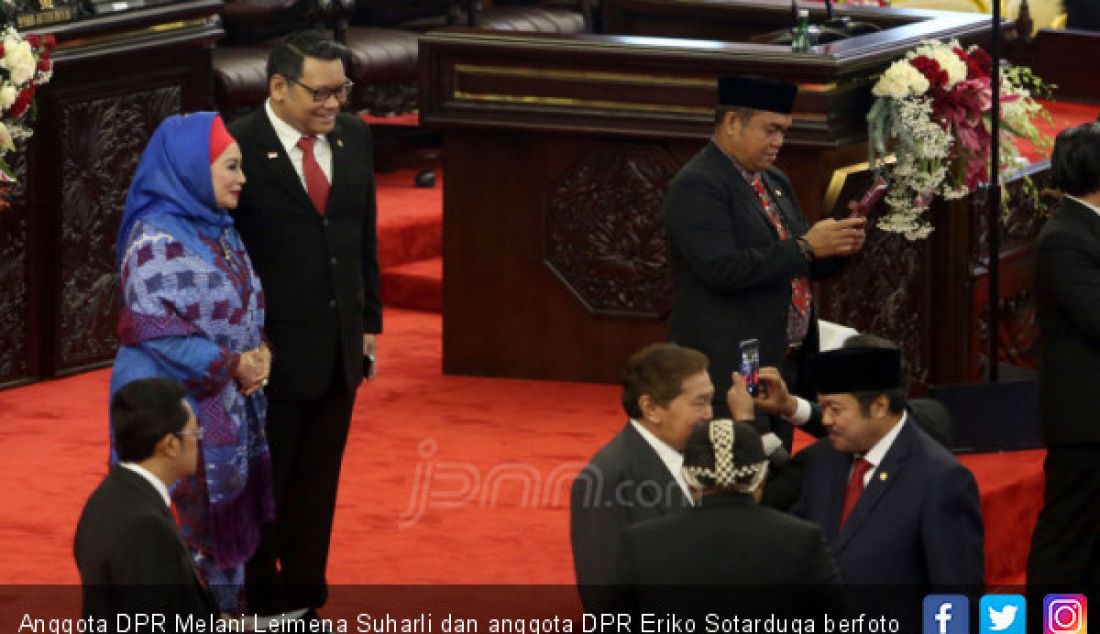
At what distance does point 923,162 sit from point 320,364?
9.31 feet

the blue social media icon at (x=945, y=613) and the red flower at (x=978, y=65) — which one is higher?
the red flower at (x=978, y=65)

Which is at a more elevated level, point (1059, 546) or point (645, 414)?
point (645, 414)

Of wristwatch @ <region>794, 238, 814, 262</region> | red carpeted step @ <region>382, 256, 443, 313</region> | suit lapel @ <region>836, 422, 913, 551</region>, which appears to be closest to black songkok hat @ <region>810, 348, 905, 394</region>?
suit lapel @ <region>836, 422, 913, 551</region>

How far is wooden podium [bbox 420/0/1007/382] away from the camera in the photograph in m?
8.59

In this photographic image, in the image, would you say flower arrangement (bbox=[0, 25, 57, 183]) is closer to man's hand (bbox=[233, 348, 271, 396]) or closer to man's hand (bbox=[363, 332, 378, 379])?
man's hand (bbox=[363, 332, 378, 379])

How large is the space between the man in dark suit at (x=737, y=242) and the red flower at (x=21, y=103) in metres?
2.48

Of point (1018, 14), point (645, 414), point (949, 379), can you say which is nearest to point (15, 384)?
point (949, 379)

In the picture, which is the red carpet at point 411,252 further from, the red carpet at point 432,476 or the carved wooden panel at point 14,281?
the carved wooden panel at point 14,281

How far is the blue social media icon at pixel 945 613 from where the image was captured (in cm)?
525

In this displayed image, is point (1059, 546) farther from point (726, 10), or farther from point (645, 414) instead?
point (726, 10)

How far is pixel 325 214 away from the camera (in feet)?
20.4

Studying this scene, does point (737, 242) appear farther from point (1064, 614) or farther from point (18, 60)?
point (18, 60)

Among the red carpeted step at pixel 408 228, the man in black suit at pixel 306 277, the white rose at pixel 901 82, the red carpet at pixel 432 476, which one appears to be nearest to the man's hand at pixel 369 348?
the man in black suit at pixel 306 277

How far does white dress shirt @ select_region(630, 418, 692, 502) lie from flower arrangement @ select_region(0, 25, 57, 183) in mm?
3280
